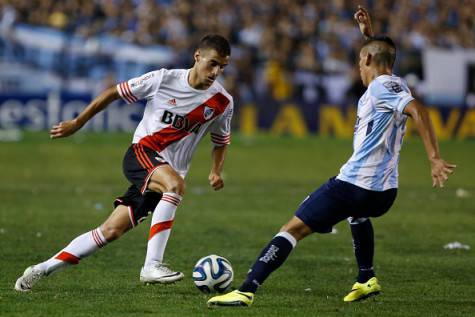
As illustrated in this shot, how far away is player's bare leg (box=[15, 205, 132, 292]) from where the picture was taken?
855 centimetres

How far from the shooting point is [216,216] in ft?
50.6

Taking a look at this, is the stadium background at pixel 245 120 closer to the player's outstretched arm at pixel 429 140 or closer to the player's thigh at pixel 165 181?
the player's thigh at pixel 165 181

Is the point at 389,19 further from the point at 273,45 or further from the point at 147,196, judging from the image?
the point at 147,196

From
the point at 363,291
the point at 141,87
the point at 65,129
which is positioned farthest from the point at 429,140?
the point at 65,129

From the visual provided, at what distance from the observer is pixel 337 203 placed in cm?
784

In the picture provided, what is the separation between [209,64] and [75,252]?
196 cm

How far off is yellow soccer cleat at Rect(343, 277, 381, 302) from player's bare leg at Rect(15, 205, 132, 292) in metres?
1.98

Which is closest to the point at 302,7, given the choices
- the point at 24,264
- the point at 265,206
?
the point at 265,206

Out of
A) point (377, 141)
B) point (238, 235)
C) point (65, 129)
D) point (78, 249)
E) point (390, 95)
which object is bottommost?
point (238, 235)

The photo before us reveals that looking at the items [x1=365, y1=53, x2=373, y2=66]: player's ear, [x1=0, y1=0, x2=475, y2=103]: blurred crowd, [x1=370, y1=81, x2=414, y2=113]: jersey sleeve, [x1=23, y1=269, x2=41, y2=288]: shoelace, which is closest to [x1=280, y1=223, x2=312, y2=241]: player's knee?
[x1=370, y1=81, x2=414, y2=113]: jersey sleeve

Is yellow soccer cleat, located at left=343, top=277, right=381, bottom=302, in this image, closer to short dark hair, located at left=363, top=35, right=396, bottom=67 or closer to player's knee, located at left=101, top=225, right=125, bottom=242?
short dark hair, located at left=363, top=35, right=396, bottom=67

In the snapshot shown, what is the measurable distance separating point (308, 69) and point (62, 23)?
7.17 meters

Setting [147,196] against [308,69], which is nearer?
[147,196]

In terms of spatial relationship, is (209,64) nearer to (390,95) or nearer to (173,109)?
(173,109)
